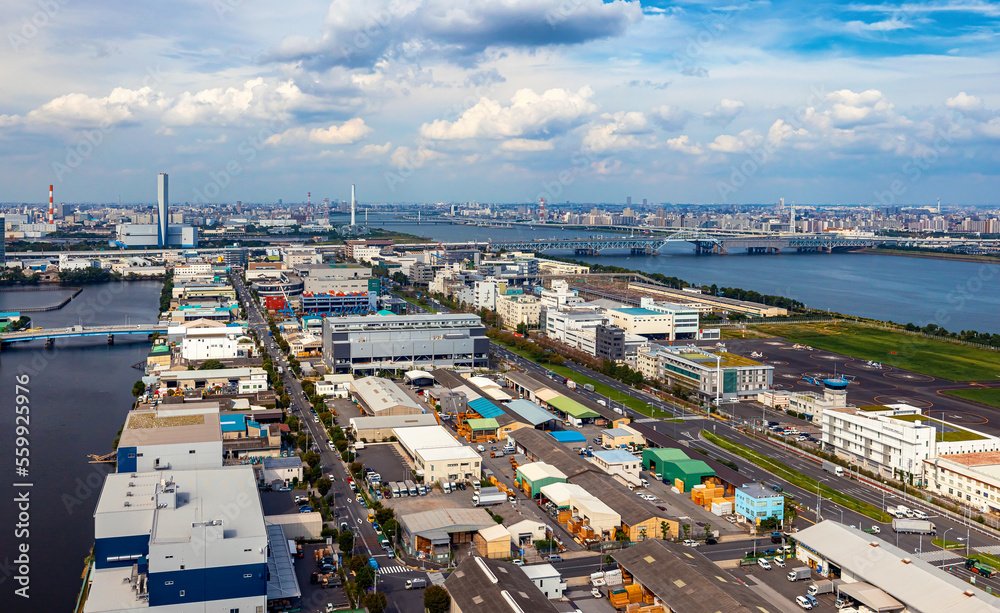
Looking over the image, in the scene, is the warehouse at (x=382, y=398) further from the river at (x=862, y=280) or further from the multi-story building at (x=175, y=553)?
the river at (x=862, y=280)

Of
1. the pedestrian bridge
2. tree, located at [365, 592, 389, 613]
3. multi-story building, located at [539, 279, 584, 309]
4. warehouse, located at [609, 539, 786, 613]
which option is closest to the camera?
warehouse, located at [609, 539, 786, 613]

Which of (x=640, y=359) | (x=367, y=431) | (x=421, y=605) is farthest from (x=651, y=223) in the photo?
(x=421, y=605)

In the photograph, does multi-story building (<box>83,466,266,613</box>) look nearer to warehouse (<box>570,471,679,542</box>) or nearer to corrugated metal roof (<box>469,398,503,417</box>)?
warehouse (<box>570,471,679,542</box>)

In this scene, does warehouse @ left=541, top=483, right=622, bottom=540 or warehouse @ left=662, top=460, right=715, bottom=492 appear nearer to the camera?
warehouse @ left=541, top=483, right=622, bottom=540

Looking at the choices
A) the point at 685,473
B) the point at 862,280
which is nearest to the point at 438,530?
the point at 685,473

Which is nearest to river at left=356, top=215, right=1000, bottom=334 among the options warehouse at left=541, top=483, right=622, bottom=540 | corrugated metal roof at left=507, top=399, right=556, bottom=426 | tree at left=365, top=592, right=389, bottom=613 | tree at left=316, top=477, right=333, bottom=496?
corrugated metal roof at left=507, top=399, right=556, bottom=426

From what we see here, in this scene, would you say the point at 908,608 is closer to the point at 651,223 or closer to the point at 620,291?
the point at 620,291
